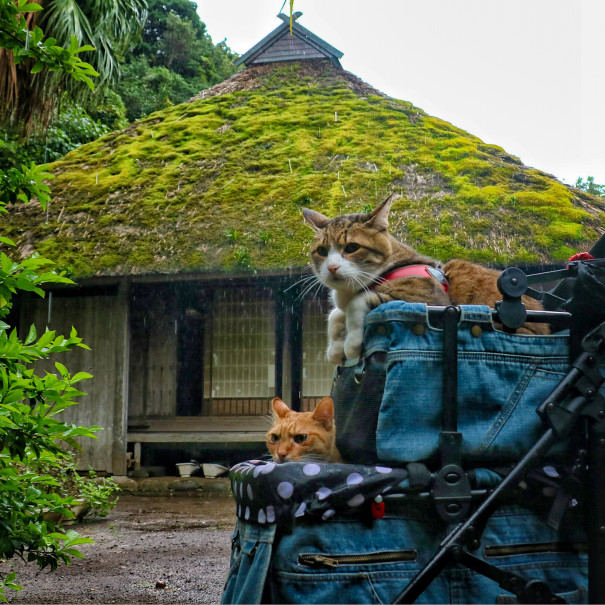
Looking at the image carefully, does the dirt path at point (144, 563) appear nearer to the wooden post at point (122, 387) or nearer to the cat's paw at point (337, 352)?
the wooden post at point (122, 387)

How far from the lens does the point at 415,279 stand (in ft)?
8.24

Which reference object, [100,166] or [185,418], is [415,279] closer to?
[185,418]

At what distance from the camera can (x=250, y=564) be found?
1.72 m

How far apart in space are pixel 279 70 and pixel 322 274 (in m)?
10.1

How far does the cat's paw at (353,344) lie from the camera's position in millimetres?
2365

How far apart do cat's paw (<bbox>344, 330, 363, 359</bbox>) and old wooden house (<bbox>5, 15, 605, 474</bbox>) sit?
549 centimetres

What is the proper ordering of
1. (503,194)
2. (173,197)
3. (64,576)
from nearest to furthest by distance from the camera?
1. (64,576)
2. (503,194)
3. (173,197)

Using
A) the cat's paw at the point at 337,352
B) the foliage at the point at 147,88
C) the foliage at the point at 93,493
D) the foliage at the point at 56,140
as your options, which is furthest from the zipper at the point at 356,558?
the foliage at the point at 147,88

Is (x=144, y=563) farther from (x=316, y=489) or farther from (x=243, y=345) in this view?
(x=243, y=345)

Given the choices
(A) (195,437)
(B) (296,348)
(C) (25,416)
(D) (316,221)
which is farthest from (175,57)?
(C) (25,416)

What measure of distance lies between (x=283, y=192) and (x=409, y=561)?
751cm

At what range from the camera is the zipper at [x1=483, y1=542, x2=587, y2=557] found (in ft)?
5.75

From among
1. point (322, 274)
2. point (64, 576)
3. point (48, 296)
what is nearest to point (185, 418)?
point (48, 296)

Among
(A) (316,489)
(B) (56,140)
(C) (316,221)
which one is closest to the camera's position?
(A) (316,489)
